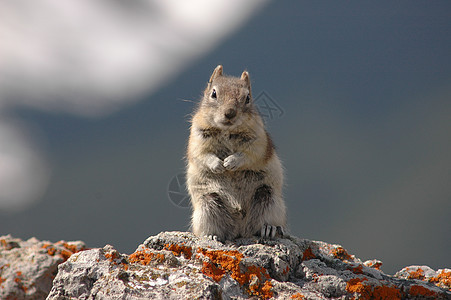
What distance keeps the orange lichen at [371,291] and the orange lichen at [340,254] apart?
1.44 m

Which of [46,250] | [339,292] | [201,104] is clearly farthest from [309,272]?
[46,250]

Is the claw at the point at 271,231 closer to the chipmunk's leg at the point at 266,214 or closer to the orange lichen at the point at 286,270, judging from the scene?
the chipmunk's leg at the point at 266,214

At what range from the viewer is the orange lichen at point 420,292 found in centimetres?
576

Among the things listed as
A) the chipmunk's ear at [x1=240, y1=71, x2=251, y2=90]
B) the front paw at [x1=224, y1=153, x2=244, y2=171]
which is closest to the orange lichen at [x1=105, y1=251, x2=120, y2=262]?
the front paw at [x1=224, y1=153, x2=244, y2=171]

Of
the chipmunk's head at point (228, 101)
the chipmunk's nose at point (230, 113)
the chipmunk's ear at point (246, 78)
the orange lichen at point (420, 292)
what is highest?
the chipmunk's ear at point (246, 78)

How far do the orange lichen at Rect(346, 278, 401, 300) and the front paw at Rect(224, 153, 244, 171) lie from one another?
2.62 metres

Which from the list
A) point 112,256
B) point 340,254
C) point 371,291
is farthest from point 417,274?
point 112,256

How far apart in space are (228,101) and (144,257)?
3.29 metres

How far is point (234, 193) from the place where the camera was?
7434 millimetres

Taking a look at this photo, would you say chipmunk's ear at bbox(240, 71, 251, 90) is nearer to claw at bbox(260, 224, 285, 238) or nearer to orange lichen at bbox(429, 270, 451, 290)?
claw at bbox(260, 224, 285, 238)

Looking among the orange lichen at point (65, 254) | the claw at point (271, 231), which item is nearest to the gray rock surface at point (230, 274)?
the claw at point (271, 231)

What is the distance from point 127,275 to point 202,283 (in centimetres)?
93

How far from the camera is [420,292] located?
578 centimetres

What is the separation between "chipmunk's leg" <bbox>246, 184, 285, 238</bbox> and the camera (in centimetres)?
717
